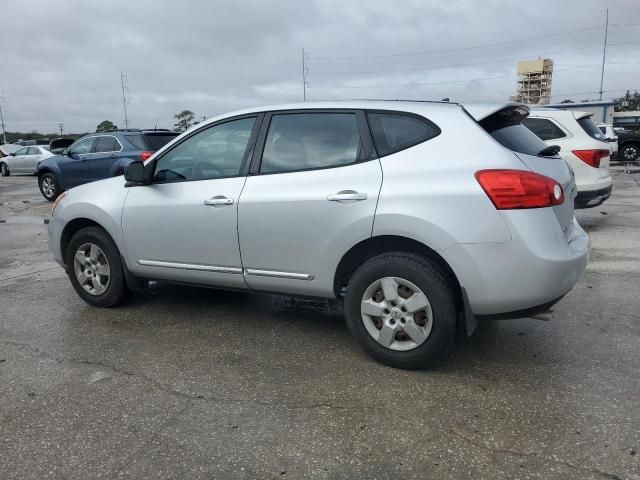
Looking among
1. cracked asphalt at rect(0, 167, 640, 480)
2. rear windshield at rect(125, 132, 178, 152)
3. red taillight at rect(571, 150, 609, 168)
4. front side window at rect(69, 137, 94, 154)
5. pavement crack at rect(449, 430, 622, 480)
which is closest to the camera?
pavement crack at rect(449, 430, 622, 480)

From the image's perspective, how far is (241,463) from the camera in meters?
2.59

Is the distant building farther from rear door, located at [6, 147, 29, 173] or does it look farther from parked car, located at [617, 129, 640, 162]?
rear door, located at [6, 147, 29, 173]

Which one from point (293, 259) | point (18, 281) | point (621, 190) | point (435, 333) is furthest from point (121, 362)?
point (621, 190)

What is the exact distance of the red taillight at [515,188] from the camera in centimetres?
312

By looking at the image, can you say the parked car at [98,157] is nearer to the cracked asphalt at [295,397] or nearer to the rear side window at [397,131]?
the cracked asphalt at [295,397]

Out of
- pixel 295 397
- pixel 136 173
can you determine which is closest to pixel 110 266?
pixel 136 173

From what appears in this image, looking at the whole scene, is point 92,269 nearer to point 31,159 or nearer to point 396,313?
point 396,313

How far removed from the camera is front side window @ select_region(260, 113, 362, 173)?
12.1ft

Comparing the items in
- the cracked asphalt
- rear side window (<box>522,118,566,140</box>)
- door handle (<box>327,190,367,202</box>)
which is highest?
rear side window (<box>522,118,566,140</box>)

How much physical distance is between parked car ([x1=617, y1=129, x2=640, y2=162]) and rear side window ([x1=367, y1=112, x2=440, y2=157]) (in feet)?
79.4

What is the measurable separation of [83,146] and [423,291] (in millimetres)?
12116

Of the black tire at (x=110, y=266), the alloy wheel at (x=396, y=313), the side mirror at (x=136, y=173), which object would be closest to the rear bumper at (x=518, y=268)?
the alloy wheel at (x=396, y=313)

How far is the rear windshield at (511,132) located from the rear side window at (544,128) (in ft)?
16.0

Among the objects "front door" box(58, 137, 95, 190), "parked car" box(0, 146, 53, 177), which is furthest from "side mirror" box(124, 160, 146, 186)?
"parked car" box(0, 146, 53, 177)
